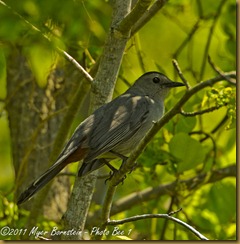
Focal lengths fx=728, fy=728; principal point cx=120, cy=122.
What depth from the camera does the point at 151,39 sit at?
24.9 feet

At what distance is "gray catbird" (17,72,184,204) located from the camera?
504 centimetres

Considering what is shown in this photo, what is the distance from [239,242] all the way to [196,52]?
260 centimetres

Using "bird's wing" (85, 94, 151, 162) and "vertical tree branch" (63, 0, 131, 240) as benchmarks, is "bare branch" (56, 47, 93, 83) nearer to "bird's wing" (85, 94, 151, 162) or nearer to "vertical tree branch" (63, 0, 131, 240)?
"vertical tree branch" (63, 0, 131, 240)

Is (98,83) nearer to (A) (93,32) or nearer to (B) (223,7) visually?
(A) (93,32)

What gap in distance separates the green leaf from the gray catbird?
261mm

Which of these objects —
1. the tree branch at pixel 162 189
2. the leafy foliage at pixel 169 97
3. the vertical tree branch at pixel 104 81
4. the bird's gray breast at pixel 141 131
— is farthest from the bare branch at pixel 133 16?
the tree branch at pixel 162 189

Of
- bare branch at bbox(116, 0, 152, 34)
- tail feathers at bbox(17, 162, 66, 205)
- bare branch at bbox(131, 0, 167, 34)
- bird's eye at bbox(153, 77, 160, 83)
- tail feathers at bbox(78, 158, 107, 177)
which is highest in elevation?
bird's eye at bbox(153, 77, 160, 83)

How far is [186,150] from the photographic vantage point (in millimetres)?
5676

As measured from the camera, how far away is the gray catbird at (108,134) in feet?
16.5

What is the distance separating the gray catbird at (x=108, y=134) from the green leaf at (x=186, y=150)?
261mm

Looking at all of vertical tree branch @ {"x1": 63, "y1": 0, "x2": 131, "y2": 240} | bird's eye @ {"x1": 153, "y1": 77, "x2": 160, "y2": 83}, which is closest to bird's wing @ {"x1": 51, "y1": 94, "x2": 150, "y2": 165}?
vertical tree branch @ {"x1": 63, "y1": 0, "x2": 131, "y2": 240}

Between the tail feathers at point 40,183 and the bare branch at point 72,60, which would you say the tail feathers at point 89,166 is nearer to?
the tail feathers at point 40,183

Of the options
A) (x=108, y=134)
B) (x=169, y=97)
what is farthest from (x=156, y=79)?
(x=108, y=134)

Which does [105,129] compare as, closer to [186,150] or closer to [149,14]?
[186,150]
